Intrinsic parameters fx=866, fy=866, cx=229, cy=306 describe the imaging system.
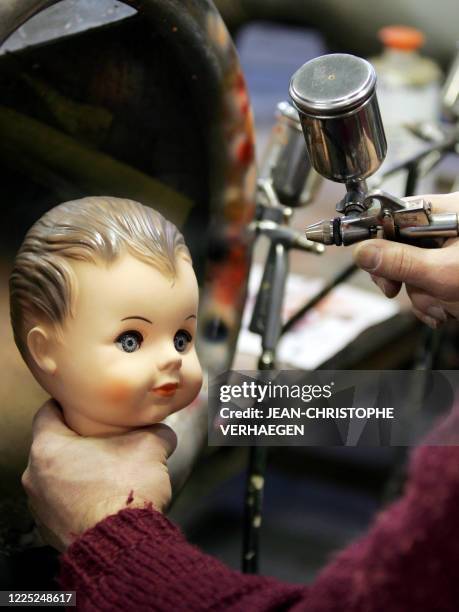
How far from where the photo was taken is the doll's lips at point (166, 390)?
0.64 metres

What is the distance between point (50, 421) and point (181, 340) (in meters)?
0.12

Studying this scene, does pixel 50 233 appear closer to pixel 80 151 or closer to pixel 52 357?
pixel 52 357

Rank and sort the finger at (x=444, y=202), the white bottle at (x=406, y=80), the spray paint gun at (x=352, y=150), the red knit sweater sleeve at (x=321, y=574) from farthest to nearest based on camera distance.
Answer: the white bottle at (x=406, y=80) < the finger at (x=444, y=202) < the spray paint gun at (x=352, y=150) < the red knit sweater sleeve at (x=321, y=574)

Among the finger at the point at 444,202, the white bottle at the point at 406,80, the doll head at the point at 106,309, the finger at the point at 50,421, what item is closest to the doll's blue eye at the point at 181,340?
the doll head at the point at 106,309

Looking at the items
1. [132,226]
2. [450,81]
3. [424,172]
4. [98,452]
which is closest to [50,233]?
[132,226]

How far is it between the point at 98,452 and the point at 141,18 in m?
0.38

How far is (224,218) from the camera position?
0.86m

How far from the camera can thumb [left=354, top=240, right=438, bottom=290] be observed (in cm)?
69

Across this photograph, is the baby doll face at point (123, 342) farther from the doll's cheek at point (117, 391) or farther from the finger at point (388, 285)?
the finger at point (388, 285)

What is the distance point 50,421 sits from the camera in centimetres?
67

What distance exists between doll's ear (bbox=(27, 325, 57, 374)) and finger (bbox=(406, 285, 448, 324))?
0.30 metres

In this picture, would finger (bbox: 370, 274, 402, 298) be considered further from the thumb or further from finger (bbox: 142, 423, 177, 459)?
finger (bbox: 142, 423, 177, 459)
